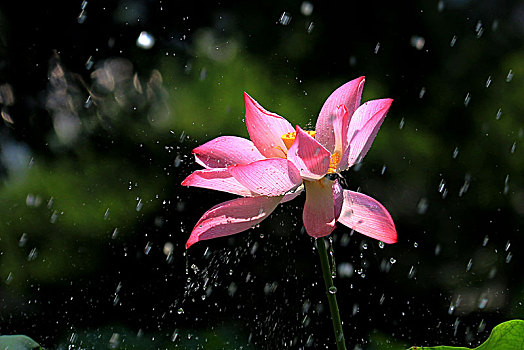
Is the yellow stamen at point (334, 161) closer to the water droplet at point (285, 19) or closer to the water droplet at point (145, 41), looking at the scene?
the water droplet at point (285, 19)

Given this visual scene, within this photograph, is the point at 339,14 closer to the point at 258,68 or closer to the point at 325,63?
the point at 325,63

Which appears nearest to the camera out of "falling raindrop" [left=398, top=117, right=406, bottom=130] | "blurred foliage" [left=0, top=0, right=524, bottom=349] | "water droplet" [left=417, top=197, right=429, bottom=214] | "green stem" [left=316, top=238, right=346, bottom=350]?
"green stem" [left=316, top=238, right=346, bottom=350]

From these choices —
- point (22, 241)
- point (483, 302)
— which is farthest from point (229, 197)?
point (483, 302)

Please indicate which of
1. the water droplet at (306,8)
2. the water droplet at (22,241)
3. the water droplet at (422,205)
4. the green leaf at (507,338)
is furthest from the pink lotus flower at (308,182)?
the water droplet at (306,8)

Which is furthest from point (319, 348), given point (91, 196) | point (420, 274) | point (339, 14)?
point (339, 14)

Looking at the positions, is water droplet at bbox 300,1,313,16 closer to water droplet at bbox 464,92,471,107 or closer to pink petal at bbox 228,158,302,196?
water droplet at bbox 464,92,471,107

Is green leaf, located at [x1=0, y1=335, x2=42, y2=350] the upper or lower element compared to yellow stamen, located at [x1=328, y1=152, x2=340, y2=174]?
lower

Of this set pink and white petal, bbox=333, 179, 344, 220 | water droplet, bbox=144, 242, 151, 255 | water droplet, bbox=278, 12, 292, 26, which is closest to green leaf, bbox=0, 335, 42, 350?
pink and white petal, bbox=333, 179, 344, 220

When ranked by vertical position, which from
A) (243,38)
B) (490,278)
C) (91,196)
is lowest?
(490,278)
